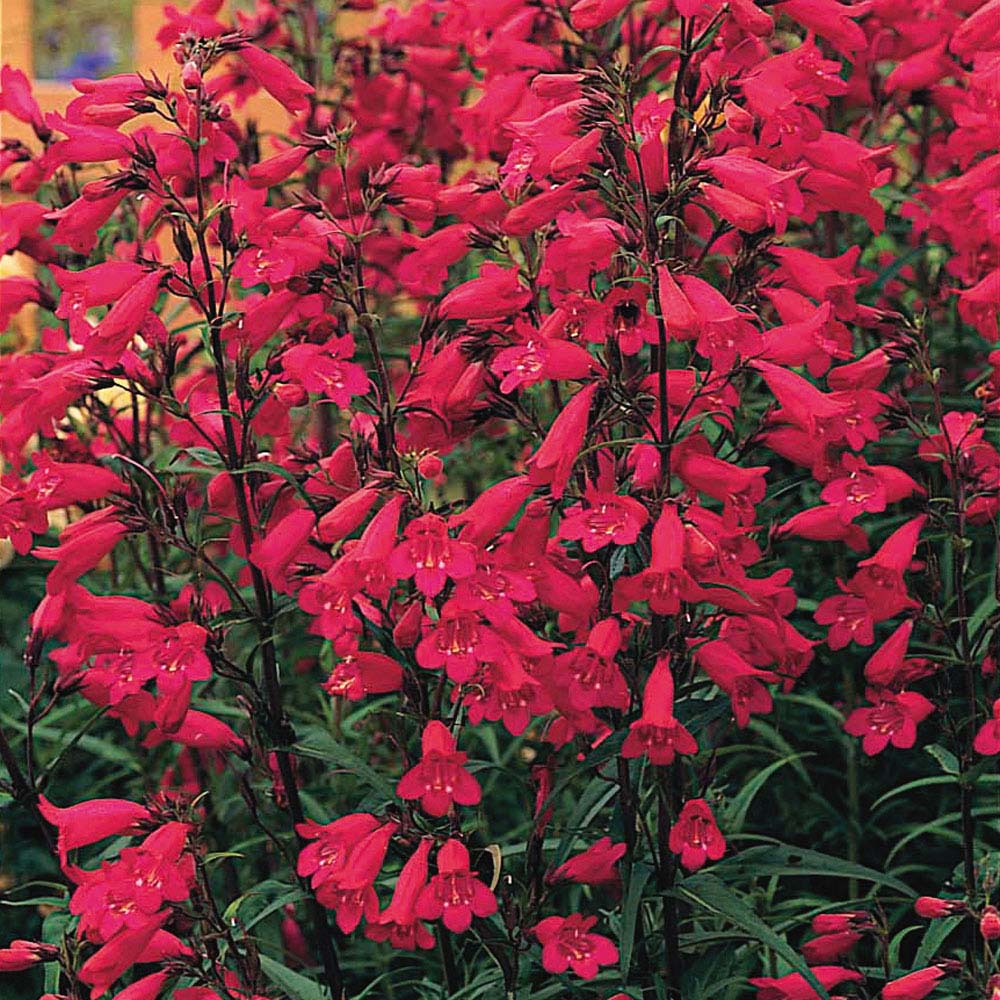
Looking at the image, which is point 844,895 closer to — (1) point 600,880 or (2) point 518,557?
(1) point 600,880

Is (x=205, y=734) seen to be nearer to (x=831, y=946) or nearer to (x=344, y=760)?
(x=344, y=760)

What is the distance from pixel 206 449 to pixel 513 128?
0.89m

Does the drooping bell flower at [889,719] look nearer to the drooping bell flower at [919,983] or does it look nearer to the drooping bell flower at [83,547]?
the drooping bell flower at [919,983]

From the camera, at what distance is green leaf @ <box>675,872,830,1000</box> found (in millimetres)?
2965

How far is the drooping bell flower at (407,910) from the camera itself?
2.98 metres

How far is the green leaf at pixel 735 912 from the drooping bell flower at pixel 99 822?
3.47ft

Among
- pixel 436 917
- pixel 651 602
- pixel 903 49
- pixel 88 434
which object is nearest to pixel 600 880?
pixel 436 917

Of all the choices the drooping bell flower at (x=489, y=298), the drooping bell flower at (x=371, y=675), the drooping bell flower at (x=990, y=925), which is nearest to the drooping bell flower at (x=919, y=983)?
the drooping bell flower at (x=990, y=925)

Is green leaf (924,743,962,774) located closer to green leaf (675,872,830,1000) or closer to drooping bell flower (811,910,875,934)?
drooping bell flower (811,910,875,934)

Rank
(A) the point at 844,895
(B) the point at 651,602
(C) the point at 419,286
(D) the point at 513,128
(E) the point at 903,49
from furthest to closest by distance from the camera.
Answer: (E) the point at 903,49
(A) the point at 844,895
(C) the point at 419,286
(D) the point at 513,128
(B) the point at 651,602

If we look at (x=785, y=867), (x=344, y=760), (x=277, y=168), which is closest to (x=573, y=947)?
(x=785, y=867)

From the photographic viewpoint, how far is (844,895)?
4598 mm

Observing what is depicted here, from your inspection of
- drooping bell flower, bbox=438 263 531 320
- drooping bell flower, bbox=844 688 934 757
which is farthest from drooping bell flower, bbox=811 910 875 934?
drooping bell flower, bbox=438 263 531 320

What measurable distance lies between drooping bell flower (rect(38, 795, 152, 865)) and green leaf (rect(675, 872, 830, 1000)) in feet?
3.47
